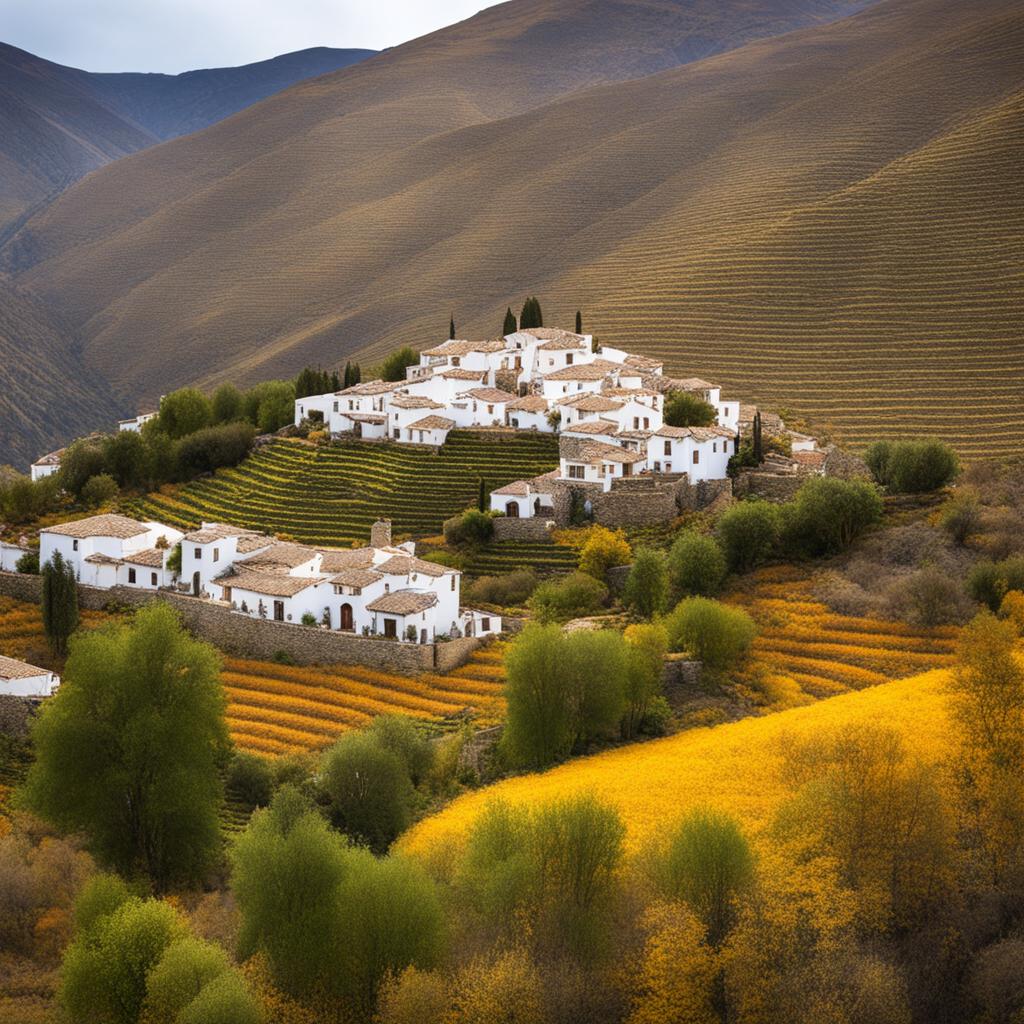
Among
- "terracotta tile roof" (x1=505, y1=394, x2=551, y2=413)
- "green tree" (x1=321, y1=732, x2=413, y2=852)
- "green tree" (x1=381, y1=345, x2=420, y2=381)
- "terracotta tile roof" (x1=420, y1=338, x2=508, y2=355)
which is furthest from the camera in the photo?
"green tree" (x1=381, y1=345, x2=420, y2=381)

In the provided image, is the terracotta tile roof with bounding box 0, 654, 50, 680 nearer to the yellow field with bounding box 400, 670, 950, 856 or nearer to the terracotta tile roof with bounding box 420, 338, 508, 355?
the yellow field with bounding box 400, 670, 950, 856

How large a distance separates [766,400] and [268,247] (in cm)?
11644

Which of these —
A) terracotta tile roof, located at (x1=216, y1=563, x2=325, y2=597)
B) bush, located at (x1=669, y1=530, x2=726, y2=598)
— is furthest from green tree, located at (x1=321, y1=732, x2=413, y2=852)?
bush, located at (x1=669, y1=530, x2=726, y2=598)

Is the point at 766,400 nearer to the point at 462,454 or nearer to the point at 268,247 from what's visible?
the point at 462,454

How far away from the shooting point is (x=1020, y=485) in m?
59.8

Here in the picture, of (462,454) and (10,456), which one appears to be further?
(10,456)

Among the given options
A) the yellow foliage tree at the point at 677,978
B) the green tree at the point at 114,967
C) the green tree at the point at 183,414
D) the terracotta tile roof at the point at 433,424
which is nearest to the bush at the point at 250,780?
the green tree at the point at 114,967

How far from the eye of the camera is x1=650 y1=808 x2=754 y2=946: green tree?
2575 centimetres

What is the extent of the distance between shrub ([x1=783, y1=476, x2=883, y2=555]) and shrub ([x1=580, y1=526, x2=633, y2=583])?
584 centimetres

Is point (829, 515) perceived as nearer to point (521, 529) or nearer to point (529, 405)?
point (521, 529)

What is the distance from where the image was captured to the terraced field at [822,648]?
43250 millimetres

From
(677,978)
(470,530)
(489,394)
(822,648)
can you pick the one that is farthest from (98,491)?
(677,978)

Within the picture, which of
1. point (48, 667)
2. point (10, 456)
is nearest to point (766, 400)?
point (48, 667)

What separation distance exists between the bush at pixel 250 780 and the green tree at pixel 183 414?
41.1 metres
